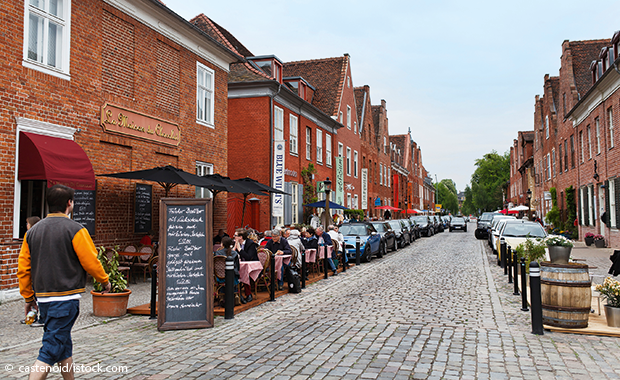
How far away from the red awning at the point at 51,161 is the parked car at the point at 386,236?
516 inches

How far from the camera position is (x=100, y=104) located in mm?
11789

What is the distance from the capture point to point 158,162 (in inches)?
547

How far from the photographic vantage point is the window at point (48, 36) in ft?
32.9

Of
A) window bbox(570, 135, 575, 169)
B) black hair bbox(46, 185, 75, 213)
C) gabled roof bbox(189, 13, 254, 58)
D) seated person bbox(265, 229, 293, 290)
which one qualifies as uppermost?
gabled roof bbox(189, 13, 254, 58)

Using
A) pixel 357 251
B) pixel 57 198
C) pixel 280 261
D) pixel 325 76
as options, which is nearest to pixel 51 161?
pixel 280 261

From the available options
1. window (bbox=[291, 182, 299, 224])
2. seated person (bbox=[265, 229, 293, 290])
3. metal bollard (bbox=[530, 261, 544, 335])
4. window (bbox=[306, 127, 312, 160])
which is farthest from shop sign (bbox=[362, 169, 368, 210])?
metal bollard (bbox=[530, 261, 544, 335])

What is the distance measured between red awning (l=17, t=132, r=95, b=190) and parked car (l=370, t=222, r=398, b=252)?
13.1 meters

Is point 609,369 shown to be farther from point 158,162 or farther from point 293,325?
point 158,162

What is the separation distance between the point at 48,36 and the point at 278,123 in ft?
45.0

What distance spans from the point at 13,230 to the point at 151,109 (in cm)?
534

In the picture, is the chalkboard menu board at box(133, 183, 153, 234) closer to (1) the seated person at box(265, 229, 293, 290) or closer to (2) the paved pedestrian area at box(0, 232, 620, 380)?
(1) the seated person at box(265, 229, 293, 290)

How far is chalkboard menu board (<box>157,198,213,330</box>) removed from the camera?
733 centimetres

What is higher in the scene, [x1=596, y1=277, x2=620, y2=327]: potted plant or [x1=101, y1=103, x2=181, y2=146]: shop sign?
[x1=101, y1=103, x2=181, y2=146]: shop sign

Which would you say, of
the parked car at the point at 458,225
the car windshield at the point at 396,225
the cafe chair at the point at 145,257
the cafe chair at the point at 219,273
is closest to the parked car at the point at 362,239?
the car windshield at the point at 396,225
